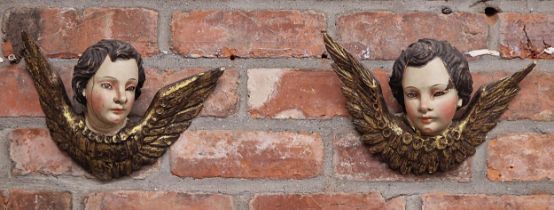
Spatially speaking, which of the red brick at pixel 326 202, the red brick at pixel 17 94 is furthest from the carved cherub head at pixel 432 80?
the red brick at pixel 17 94

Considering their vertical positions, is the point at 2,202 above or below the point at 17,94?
below

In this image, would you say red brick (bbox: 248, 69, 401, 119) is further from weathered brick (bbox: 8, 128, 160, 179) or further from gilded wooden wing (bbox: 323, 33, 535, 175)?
weathered brick (bbox: 8, 128, 160, 179)

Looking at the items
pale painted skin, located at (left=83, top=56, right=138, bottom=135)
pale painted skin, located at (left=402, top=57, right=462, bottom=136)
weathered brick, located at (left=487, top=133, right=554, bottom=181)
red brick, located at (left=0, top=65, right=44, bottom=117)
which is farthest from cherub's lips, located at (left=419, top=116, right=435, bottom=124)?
red brick, located at (left=0, top=65, right=44, bottom=117)

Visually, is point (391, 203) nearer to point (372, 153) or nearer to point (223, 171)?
point (372, 153)

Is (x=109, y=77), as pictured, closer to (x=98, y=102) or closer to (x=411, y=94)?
(x=98, y=102)

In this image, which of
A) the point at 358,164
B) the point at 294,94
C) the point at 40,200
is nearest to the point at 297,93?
the point at 294,94

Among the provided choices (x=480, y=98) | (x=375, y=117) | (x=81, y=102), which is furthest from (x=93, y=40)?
(x=480, y=98)
